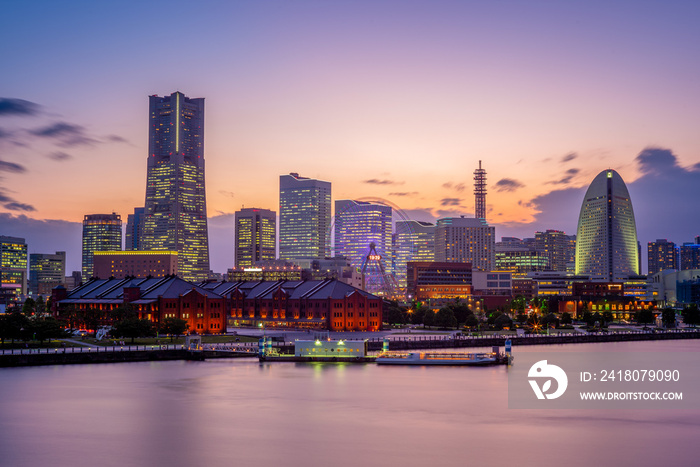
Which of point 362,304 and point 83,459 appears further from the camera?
point 362,304

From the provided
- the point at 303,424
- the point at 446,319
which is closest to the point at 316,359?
the point at 303,424

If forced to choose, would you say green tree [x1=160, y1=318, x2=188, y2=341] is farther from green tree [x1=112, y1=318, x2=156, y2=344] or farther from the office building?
the office building

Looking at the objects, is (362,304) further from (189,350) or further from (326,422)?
(326,422)

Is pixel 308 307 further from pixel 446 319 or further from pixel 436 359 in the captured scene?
pixel 436 359

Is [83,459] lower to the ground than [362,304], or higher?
lower

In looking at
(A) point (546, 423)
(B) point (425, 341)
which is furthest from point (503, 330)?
(A) point (546, 423)

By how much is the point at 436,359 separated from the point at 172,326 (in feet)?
140

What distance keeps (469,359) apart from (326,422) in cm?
5030

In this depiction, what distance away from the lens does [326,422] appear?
2840 inches

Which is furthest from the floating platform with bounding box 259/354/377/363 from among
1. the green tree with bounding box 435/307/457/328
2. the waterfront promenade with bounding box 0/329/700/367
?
the green tree with bounding box 435/307/457/328

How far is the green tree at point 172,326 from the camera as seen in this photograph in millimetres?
134500

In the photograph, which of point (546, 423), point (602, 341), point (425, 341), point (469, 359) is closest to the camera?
point (546, 423)

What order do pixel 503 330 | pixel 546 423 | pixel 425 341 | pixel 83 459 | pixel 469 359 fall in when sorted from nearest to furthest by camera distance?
pixel 83 459, pixel 546 423, pixel 469 359, pixel 425 341, pixel 503 330

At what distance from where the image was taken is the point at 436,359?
12069cm
